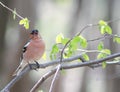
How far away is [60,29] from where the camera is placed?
11.0 metres

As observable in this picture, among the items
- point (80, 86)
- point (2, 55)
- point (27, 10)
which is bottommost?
point (80, 86)

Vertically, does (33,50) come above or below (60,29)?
below

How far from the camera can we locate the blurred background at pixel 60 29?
6.95 m

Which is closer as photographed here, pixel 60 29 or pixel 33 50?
pixel 33 50

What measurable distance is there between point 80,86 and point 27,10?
195 cm

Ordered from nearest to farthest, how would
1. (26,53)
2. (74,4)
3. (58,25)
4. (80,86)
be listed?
(26,53) → (80,86) → (74,4) → (58,25)

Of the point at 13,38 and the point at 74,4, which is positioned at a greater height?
the point at 74,4

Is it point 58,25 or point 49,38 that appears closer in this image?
point 49,38

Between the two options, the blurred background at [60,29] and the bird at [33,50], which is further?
the blurred background at [60,29]

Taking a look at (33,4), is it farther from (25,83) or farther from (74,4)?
(74,4)

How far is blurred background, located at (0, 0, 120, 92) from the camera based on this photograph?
6.95m

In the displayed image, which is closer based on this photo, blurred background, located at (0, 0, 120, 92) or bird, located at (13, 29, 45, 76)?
bird, located at (13, 29, 45, 76)

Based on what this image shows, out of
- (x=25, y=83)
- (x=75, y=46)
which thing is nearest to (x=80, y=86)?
(x=25, y=83)

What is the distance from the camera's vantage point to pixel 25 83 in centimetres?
712
